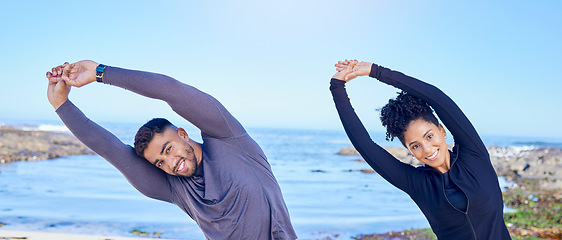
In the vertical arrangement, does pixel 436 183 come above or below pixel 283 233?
above

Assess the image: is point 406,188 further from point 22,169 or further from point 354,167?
point 354,167

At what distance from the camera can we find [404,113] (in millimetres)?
2129

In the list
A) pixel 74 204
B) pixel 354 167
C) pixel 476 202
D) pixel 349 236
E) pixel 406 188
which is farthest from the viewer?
pixel 354 167

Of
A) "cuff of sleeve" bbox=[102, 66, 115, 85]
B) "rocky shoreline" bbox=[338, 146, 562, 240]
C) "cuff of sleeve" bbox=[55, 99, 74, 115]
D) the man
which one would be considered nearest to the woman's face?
the man

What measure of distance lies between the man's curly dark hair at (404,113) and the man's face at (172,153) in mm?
927

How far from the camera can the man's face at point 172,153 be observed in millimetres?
2193

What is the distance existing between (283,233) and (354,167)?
13.8 metres

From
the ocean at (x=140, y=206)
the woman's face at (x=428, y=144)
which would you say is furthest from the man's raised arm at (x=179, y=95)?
the ocean at (x=140, y=206)

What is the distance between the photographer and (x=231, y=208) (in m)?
2.15

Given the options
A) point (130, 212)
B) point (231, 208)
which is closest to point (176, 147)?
point (231, 208)

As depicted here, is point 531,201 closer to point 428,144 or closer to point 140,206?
point 140,206

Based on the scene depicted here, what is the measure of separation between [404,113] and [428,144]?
0.17 m

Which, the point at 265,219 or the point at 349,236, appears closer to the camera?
the point at 265,219

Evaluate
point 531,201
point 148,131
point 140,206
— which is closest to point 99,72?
point 148,131
